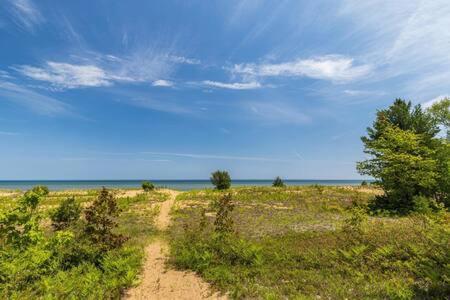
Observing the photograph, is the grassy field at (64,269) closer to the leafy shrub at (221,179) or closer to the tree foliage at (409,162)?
the tree foliage at (409,162)

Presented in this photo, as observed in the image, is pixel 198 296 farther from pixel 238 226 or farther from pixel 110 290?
pixel 238 226

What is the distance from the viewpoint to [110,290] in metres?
7.79

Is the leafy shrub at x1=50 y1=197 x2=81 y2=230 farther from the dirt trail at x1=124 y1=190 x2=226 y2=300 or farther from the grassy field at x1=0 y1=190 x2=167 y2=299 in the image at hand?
the dirt trail at x1=124 y1=190 x2=226 y2=300

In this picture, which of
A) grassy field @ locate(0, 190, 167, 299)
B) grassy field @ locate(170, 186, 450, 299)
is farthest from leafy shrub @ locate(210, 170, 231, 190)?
grassy field @ locate(0, 190, 167, 299)

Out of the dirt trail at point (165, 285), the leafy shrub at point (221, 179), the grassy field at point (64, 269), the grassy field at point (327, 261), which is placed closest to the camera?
the grassy field at point (327, 261)

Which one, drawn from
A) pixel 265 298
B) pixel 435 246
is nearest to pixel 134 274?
pixel 265 298

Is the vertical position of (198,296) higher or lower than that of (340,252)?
lower

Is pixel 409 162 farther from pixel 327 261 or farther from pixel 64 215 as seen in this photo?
pixel 64 215

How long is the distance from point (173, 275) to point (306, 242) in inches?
217

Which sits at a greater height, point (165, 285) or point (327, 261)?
point (327, 261)

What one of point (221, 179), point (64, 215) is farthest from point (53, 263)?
point (221, 179)

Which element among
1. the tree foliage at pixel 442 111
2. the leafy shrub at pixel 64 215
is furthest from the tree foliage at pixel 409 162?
the leafy shrub at pixel 64 215

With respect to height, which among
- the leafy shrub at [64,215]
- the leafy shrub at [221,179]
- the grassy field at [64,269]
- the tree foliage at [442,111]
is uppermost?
the tree foliage at [442,111]

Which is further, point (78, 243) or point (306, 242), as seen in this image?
point (306, 242)
